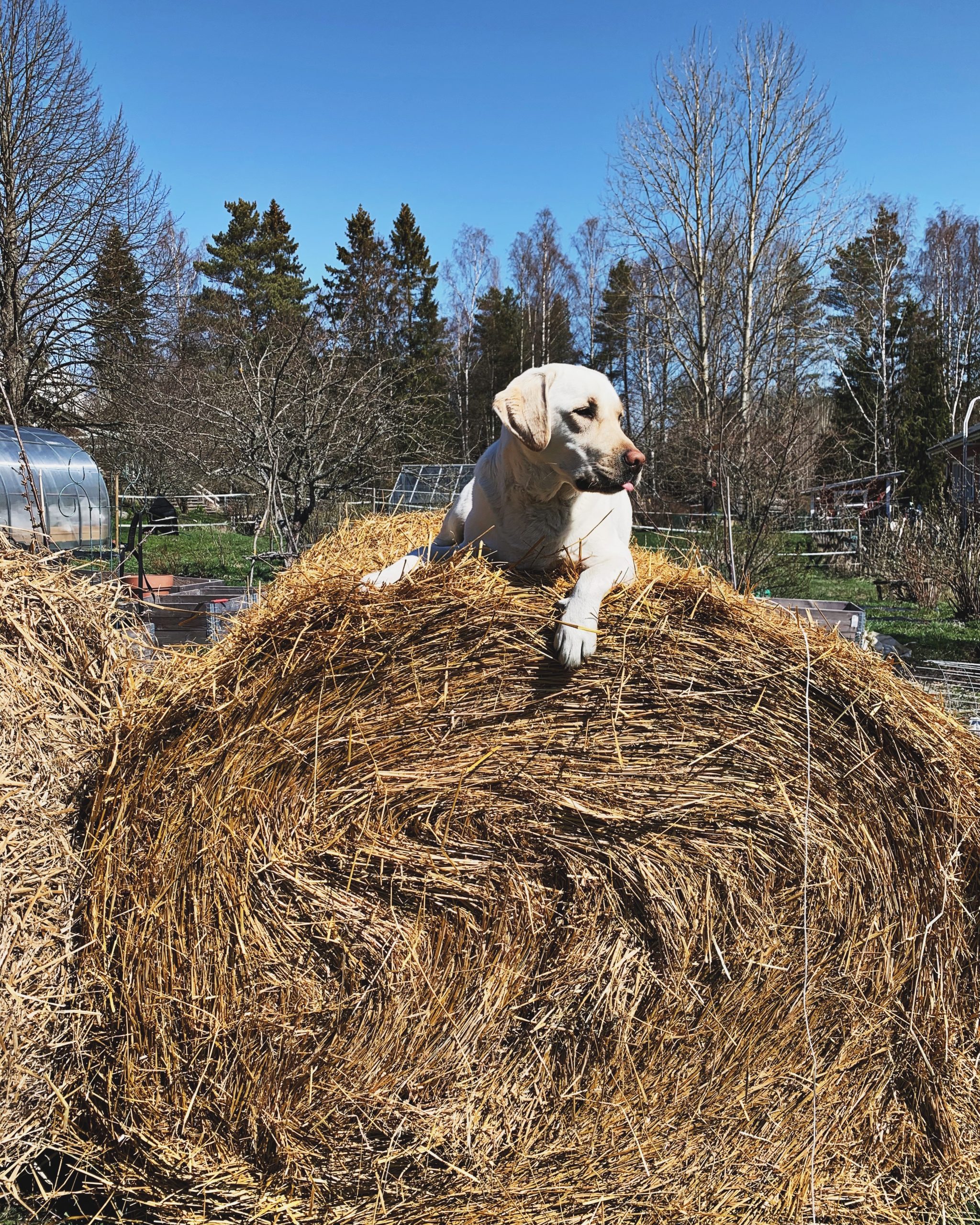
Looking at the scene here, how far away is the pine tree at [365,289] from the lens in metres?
24.5

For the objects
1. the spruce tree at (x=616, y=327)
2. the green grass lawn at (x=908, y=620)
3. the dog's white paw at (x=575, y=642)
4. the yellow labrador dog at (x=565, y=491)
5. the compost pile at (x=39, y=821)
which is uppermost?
the spruce tree at (x=616, y=327)

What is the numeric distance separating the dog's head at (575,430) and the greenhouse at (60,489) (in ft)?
24.0

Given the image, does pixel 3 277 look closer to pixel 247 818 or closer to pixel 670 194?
pixel 670 194

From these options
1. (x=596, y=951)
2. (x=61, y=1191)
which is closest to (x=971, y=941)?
(x=596, y=951)

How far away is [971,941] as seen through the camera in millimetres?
2156

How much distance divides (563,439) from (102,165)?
22.6 m

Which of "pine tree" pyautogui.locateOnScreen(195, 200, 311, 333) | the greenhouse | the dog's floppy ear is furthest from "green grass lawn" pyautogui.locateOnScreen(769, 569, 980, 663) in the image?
"pine tree" pyautogui.locateOnScreen(195, 200, 311, 333)

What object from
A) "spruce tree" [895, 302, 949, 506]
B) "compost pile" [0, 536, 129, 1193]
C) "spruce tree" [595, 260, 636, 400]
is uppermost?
"spruce tree" [595, 260, 636, 400]

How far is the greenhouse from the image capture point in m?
8.59

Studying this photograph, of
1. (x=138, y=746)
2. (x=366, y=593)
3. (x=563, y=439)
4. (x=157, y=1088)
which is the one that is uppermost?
(x=563, y=439)

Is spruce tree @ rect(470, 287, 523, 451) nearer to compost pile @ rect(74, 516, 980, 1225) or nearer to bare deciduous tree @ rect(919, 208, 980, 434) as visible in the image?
bare deciduous tree @ rect(919, 208, 980, 434)

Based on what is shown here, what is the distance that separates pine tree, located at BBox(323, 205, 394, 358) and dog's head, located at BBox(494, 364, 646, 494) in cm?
1886

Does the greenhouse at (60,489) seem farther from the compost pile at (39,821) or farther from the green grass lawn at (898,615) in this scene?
the green grass lawn at (898,615)

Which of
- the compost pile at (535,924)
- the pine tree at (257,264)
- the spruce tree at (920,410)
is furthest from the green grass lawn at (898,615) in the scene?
the pine tree at (257,264)
